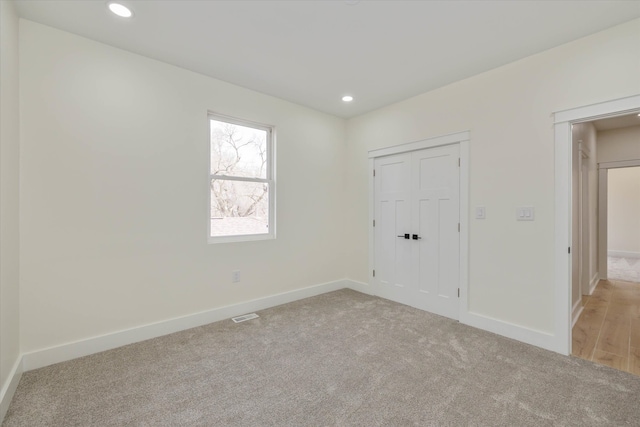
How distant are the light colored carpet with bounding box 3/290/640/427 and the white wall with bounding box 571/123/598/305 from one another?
1.37 meters

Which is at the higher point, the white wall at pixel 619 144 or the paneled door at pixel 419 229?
the white wall at pixel 619 144

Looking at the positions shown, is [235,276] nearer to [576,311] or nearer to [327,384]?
[327,384]

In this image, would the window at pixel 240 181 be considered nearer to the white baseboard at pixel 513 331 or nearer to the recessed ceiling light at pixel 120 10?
the recessed ceiling light at pixel 120 10

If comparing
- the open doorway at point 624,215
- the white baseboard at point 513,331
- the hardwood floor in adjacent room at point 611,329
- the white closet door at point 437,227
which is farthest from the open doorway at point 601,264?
the white closet door at point 437,227

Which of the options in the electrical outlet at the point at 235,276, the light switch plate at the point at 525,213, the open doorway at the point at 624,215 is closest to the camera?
the light switch plate at the point at 525,213

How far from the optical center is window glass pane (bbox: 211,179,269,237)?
332 centimetres

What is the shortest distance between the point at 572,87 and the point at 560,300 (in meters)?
1.83

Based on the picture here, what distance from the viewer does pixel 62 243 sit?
7.76 ft

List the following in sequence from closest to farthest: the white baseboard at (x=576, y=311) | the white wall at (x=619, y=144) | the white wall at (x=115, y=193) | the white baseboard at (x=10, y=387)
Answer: the white baseboard at (x=10, y=387)
the white wall at (x=115, y=193)
the white baseboard at (x=576, y=311)
the white wall at (x=619, y=144)

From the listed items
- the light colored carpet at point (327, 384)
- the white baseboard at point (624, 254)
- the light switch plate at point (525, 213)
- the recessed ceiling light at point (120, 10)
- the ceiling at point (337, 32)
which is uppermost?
the recessed ceiling light at point (120, 10)

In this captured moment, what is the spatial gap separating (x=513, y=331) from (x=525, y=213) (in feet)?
3.74

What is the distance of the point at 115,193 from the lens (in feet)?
8.51

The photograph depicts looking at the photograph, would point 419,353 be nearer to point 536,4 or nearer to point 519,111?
point 519,111

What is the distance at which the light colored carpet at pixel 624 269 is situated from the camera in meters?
5.14
